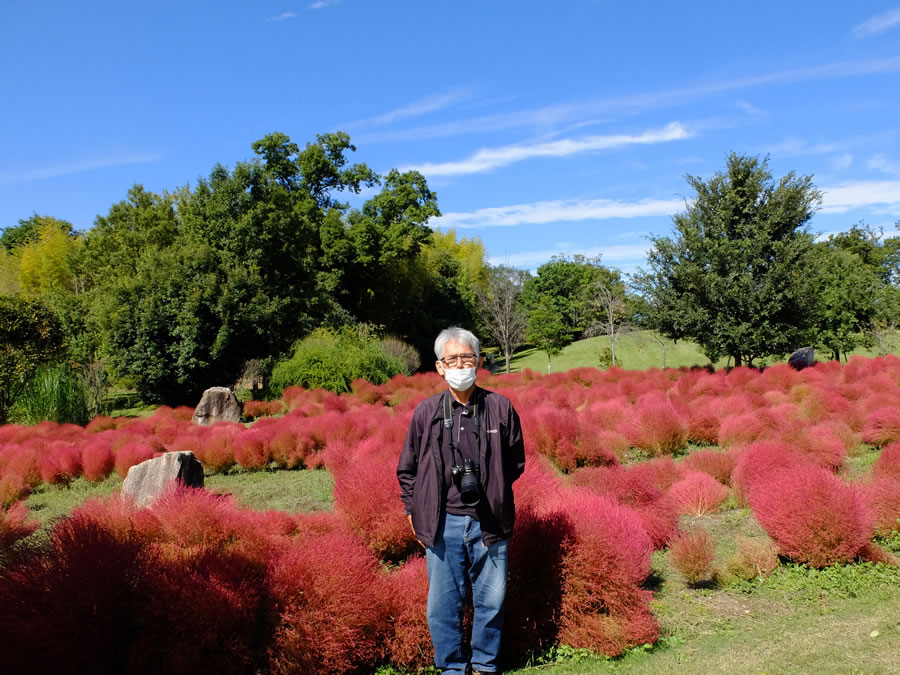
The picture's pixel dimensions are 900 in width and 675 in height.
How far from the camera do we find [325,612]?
151 inches

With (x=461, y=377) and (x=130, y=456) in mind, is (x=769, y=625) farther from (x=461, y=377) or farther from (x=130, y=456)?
(x=130, y=456)

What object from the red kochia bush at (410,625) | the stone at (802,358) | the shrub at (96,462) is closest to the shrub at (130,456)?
the shrub at (96,462)

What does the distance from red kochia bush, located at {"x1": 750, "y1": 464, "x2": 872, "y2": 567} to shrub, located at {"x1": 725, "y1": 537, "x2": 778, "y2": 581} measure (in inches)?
6.5

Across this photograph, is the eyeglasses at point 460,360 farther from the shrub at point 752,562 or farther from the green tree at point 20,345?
the green tree at point 20,345

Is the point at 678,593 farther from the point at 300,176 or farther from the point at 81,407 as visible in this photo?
the point at 300,176

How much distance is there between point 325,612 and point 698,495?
532 centimetres

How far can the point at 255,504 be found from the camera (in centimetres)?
862

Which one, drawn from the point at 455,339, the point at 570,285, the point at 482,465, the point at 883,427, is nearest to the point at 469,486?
the point at 482,465

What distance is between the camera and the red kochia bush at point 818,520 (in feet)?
17.7

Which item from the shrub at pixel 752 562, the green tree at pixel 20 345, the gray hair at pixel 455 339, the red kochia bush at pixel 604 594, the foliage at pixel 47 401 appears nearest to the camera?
the gray hair at pixel 455 339

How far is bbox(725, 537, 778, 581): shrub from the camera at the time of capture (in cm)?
545

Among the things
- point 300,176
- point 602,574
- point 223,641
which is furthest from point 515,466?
point 300,176

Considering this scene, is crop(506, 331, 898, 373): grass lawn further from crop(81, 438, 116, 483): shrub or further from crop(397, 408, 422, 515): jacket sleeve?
crop(397, 408, 422, 515): jacket sleeve

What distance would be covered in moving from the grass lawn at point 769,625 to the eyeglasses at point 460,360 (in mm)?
2068
